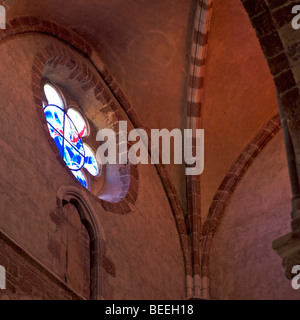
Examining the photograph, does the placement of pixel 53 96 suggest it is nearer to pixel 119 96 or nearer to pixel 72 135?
pixel 72 135

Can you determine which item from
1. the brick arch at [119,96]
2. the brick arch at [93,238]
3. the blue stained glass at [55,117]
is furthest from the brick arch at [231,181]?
the blue stained glass at [55,117]

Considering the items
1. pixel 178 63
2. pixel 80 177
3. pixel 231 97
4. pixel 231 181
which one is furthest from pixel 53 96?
pixel 231 181

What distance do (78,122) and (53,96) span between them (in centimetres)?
53

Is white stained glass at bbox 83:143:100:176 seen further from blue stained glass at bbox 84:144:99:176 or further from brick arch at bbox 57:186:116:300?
brick arch at bbox 57:186:116:300

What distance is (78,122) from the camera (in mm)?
10414

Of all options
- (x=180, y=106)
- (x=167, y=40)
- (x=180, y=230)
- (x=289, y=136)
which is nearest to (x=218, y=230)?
(x=180, y=230)

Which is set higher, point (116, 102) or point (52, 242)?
point (116, 102)

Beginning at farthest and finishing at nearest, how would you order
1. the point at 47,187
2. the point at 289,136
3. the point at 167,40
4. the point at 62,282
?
the point at 167,40 → the point at 47,187 → the point at 62,282 → the point at 289,136

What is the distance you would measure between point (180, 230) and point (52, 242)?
9.50 ft

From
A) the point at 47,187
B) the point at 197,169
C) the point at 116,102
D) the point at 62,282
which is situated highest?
the point at 116,102

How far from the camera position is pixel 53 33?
992 cm

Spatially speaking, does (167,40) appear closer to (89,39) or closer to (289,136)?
(89,39)

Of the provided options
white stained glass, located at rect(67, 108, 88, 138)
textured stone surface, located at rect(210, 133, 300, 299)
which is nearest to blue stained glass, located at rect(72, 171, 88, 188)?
Answer: white stained glass, located at rect(67, 108, 88, 138)

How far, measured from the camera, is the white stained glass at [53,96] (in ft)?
32.6
